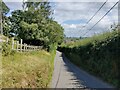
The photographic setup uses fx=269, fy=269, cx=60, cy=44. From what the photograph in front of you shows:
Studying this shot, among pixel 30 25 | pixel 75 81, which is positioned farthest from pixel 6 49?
pixel 30 25

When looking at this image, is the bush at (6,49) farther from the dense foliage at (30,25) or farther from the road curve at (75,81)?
the dense foliage at (30,25)

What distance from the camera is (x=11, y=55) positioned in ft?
51.4

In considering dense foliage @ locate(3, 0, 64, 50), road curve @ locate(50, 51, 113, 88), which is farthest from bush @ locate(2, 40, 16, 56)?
dense foliage @ locate(3, 0, 64, 50)

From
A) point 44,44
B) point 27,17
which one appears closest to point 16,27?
point 27,17

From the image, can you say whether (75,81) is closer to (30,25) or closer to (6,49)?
(6,49)

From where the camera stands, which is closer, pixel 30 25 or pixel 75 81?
pixel 75 81

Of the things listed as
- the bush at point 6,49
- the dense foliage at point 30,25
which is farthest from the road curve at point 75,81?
the dense foliage at point 30,25

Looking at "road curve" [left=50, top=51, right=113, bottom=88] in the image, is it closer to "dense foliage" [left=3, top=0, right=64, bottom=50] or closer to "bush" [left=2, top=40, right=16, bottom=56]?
"bush" [left=2, top=40, right=16, bottom=56]

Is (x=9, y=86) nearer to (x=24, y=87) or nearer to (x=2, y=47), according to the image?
(x=24, y=87)

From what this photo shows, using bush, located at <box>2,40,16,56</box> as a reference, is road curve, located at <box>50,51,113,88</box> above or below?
below

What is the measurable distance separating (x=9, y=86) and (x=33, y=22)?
1321 inches

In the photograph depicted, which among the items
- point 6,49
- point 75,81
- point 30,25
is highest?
point 30,25

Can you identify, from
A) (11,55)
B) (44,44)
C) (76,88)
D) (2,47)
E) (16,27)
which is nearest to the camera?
(76,88)

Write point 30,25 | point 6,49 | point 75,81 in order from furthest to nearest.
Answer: point 30,25
point 6,49
point 75,81
